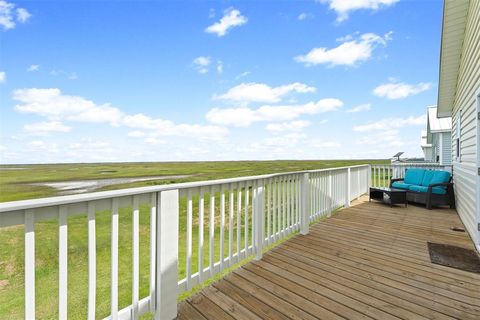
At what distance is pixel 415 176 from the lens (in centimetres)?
679

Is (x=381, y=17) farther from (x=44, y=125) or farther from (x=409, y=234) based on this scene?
(x=44, y=125)

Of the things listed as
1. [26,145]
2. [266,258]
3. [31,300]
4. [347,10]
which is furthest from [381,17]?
[26,145]

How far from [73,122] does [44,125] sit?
4787mm

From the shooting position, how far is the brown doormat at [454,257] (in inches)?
110

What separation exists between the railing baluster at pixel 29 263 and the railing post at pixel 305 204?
11.1 ft

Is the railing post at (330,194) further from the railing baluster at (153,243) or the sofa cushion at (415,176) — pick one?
the railing baluster at (153,243)

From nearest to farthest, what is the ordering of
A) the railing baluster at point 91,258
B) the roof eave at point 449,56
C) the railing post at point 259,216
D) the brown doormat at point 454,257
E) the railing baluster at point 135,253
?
the railing baluster at point 91,258 → the railing baluster at point 135,253 → the brown doormat at point 454,257 → the railing post at point 259,216 → the roof eave at point 449,56

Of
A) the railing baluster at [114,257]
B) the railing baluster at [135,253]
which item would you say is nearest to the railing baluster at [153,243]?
the railing baluster at [135,253]

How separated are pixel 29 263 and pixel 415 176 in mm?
8292

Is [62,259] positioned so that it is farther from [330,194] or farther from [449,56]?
[449,56]

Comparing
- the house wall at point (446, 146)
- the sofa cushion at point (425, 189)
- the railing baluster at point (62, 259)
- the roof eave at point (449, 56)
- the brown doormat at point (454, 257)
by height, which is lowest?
the brown doormat at point (454, 257)

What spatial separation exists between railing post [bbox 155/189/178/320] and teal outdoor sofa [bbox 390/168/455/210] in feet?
21.4

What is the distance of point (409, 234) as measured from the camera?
397 centimetres

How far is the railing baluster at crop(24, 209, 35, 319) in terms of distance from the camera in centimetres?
114
